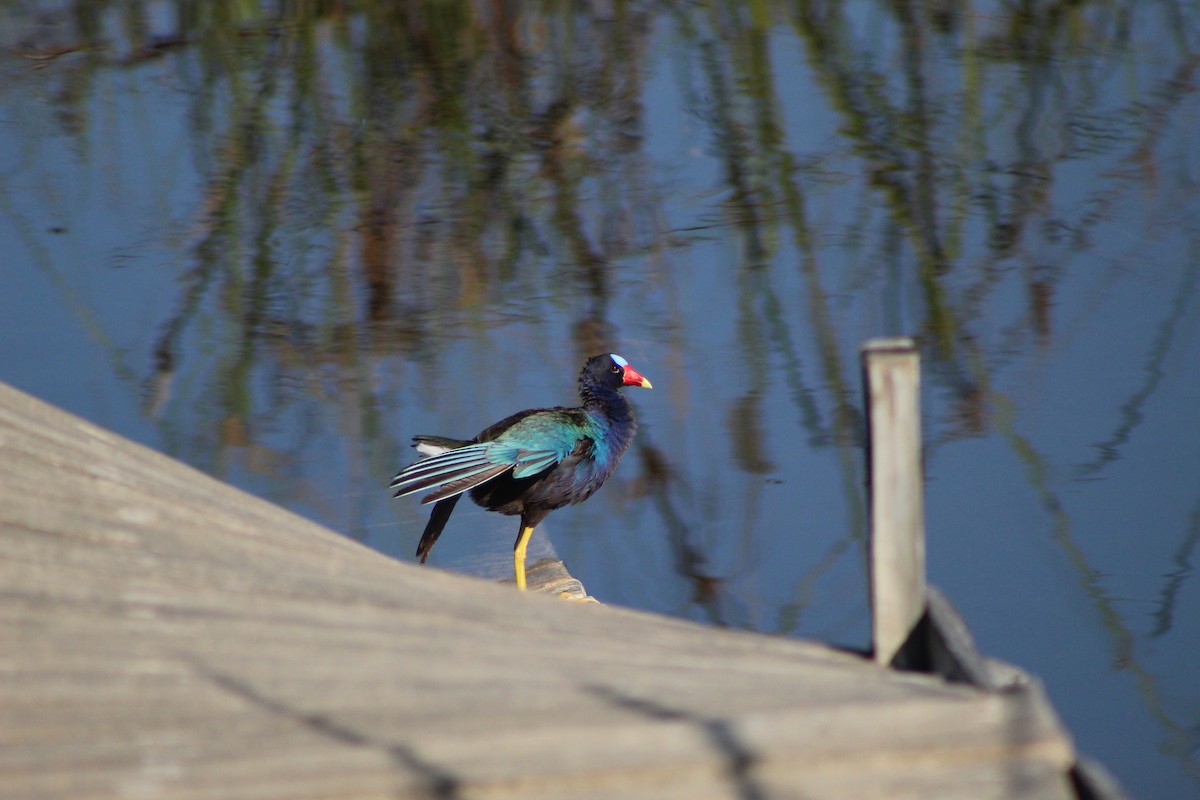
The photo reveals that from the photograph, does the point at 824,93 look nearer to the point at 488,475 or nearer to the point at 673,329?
the point at 673,329

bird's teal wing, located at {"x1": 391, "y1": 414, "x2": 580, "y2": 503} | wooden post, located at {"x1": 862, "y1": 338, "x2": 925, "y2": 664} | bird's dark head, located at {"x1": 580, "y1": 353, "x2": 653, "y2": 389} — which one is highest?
wooden post, located at {"x1": 862, "y1": 338, "x2": 925, "y2": 664}

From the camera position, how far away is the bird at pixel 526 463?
12.1ft

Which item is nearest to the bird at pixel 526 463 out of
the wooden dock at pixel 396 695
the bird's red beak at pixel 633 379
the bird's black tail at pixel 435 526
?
the bird's black tail at pixel 435 526

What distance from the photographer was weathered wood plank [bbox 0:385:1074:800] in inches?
48.7

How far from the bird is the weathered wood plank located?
187 centimetres

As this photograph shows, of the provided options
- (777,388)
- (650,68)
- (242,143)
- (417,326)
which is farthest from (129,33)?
(777,388)

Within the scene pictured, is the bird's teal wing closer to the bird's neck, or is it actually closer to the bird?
the bird

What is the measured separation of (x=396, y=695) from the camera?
4.52 ft

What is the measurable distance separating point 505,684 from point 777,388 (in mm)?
3638

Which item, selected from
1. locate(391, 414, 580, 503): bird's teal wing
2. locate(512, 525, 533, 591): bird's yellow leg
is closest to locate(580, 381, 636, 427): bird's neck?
locate(391, 414, 580, 503): bird's teal wing

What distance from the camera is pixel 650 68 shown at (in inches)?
300

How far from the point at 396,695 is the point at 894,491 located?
2.21 feet

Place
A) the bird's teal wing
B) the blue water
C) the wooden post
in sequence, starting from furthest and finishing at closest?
the blue water
the bird's teal wing
the wooden post

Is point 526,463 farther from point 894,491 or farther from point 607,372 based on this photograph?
point 894,491
